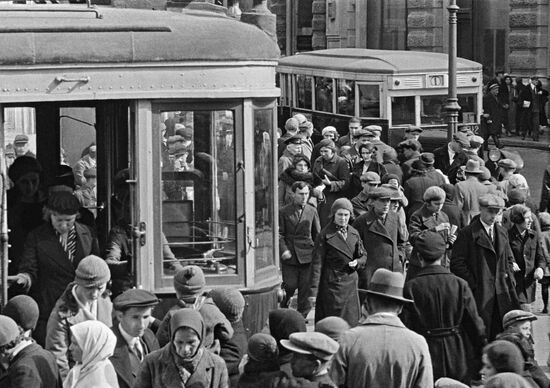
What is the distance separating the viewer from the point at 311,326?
653 inches

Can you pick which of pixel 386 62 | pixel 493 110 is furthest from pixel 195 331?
pixel 493 110

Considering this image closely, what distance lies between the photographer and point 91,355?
353 inches

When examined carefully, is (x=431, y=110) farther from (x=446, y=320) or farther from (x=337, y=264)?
(x=446, y=320)

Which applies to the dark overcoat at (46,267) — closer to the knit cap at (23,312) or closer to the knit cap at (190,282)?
the knit cap at (190,282)

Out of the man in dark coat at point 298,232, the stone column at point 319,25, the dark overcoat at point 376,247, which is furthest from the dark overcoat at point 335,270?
the stone column at point 319,25

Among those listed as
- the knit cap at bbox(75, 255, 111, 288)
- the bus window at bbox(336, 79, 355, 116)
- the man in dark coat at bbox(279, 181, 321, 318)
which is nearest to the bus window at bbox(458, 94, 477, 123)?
the bus window at bbox(336, 79, 355, 116)

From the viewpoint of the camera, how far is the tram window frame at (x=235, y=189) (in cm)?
1255

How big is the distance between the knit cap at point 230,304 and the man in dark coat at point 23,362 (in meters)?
1.51

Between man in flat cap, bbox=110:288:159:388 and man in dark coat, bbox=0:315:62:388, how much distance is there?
0.53 m

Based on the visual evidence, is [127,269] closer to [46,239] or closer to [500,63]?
[46,239]

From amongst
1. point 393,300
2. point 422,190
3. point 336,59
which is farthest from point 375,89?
point 393,300

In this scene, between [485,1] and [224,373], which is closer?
[224,373]

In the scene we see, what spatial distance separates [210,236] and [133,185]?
0.70m

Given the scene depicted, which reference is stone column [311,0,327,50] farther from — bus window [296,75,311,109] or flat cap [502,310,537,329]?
flat cap [502,310,537,329]
